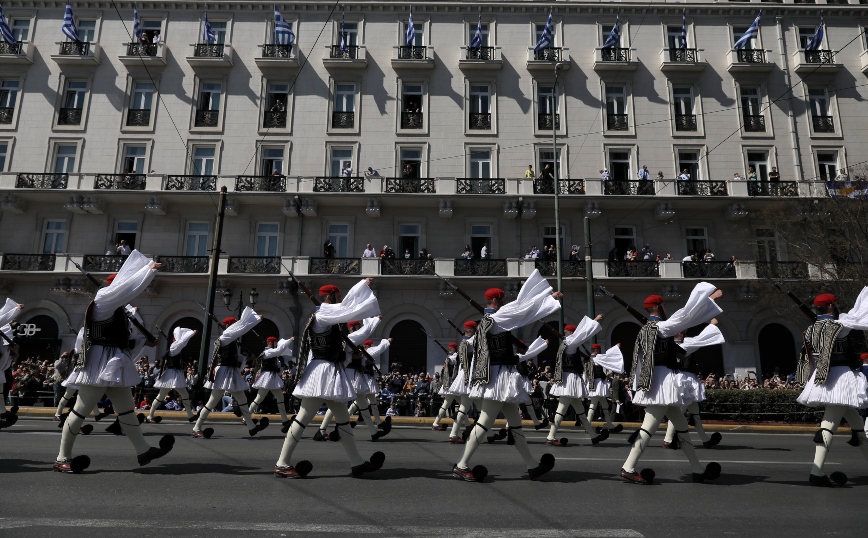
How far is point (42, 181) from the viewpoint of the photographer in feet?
92.4

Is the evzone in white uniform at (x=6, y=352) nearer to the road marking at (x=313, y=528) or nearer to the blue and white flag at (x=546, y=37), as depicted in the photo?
the road marking at (x=313, y=528)

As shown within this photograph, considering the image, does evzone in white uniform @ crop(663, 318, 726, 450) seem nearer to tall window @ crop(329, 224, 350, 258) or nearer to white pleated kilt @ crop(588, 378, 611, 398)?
white pleated kilt @ crop(588, 378, 611, 398)

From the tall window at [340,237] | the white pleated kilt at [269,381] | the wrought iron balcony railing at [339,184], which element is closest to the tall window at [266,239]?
the tall window at [340,237]

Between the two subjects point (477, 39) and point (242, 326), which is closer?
point (242, 326)

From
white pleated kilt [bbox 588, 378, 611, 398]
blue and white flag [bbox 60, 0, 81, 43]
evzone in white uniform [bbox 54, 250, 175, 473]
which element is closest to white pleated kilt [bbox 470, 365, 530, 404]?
evzone in white uniform [bbox 54, 250, 175, 473]

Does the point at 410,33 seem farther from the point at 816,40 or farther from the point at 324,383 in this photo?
the point at 324,383

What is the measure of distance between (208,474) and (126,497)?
139 centimetres

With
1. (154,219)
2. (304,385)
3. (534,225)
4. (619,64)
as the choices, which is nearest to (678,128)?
(619,64)

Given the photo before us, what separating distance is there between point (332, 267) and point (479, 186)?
7.61m

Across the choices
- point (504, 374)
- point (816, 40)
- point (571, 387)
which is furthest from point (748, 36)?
point (504, 374)

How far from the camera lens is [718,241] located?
28.5 m

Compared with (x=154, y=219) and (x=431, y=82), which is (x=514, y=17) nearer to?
(x=431, y=82)

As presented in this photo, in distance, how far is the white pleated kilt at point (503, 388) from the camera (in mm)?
7254

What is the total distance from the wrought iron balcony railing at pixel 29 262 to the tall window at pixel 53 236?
905 mm
